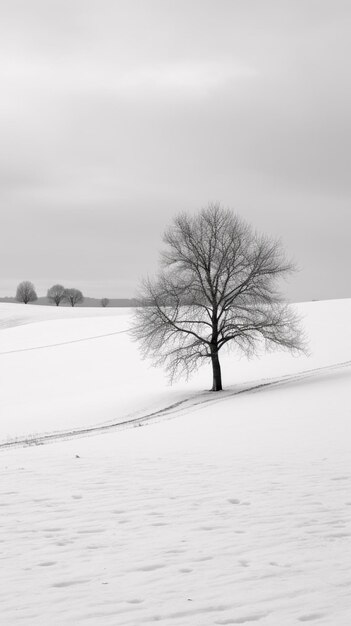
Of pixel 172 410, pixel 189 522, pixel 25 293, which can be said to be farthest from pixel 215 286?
pixel 25 293

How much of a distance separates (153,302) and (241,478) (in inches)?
905

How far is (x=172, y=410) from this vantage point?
28625 millimetres

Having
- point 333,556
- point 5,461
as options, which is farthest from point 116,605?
point 5,461

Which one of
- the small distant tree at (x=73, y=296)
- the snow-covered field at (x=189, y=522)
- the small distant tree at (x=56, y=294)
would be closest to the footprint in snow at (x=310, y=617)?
the snow-covered field at (x=189, y=522)

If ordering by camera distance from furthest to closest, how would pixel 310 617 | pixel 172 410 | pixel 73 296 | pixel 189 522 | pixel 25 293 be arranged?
pixel 73 296 → pixel 25 293 → pixel 172 410 → pixel 189 522 → pixel 310 617

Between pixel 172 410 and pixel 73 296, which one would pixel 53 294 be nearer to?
pixel 73 296

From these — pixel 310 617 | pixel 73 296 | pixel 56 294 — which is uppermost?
pixel 56 294

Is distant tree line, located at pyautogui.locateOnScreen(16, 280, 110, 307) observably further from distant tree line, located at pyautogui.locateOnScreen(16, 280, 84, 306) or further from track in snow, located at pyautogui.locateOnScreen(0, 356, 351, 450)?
track in snow, located at pyautogui.locateOnScreen(0, 356, 351, 450)

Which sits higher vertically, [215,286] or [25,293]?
[25,293]

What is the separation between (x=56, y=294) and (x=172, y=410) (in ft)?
396

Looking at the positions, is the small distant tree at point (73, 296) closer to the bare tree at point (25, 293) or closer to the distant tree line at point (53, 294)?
the distant tree line at point (53, 294)

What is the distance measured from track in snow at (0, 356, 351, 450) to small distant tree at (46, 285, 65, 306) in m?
113

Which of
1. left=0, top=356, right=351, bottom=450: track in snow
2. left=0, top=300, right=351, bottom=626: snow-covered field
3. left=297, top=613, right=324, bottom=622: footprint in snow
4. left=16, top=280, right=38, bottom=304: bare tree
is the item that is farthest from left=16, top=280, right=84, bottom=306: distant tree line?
left=297, top=613, right=324, bottom=622: footprint in snow

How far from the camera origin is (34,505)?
9.04m
